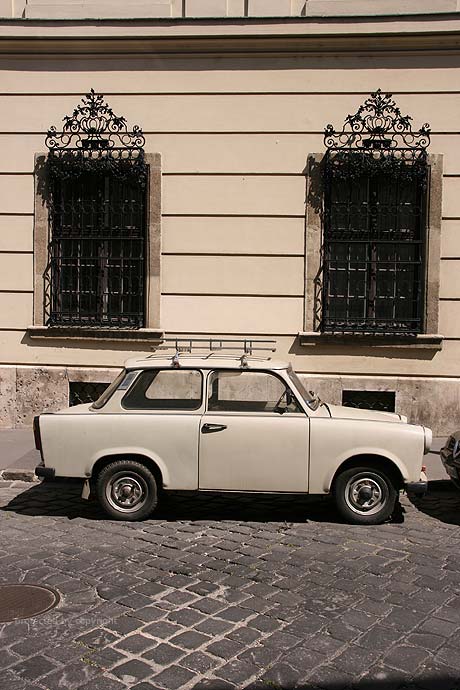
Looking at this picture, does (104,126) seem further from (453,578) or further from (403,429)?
(453,578)

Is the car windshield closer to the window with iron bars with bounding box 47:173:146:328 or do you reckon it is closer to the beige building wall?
the beige building wall

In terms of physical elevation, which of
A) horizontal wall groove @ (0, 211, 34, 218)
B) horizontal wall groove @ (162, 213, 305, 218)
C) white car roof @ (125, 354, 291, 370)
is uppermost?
horizontal wall groove @ (0, 211, 34, 218)

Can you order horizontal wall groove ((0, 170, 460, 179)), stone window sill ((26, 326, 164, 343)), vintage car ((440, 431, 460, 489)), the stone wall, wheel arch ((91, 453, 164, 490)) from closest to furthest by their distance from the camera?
1. wheel arch ((91, 453, 164, 490))
2. vintage car ((440, 431, 460, 489))
3. the stone wall
4. horizontal wall groove ((0, 170, 460, 179))
5. stone window sill ((26, 326, 164, 343))

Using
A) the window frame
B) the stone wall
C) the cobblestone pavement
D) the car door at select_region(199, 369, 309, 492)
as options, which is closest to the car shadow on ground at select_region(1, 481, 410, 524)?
the cobblestone pavement

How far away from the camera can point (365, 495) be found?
22.7ft

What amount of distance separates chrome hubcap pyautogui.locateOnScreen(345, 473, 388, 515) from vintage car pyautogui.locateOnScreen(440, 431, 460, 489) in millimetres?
1034

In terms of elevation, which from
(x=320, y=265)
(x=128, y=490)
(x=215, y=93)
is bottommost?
(x=128, y=490)

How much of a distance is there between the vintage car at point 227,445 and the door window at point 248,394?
0.01 m

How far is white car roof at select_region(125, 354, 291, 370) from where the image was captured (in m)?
7.20

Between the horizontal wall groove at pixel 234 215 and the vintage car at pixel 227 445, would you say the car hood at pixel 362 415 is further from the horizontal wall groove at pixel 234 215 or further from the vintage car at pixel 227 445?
the horizontal wall groove at pixel 234 215

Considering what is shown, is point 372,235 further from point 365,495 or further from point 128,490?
point 128,490

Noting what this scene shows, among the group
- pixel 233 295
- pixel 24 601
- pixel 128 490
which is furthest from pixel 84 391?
pixel 24 601

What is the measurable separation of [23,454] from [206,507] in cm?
327

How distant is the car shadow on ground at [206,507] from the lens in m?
7.19
